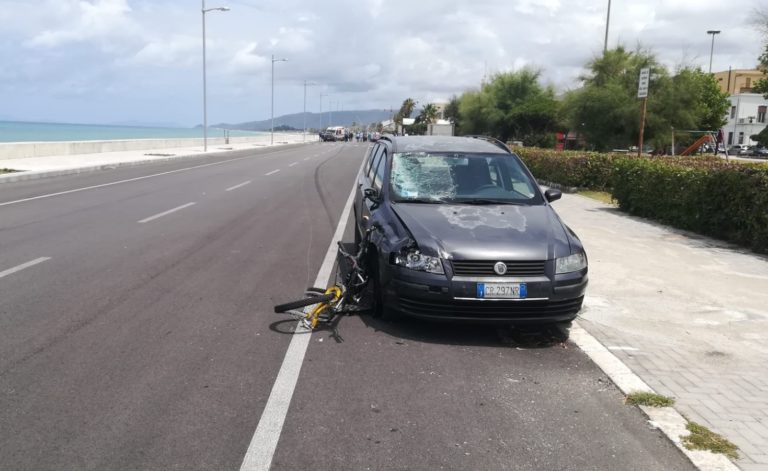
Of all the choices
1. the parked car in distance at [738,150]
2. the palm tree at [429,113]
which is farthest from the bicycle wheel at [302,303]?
the palm tree at [429,113]

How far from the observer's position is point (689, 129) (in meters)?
34.3

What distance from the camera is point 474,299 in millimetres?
5141

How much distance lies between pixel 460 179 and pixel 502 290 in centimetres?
202

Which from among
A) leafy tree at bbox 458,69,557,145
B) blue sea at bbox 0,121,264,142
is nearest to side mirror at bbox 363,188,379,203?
leafy tree at bbox 458,69,557,145

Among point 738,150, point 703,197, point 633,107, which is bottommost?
point 703,197

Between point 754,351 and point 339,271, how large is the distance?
4335mm

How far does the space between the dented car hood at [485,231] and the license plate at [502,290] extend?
8.7 inches

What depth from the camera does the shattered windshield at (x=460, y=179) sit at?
660 centimetres

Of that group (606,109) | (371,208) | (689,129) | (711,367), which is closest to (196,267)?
(371,208)

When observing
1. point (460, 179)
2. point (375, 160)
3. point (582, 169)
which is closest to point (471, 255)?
point (460, 179)

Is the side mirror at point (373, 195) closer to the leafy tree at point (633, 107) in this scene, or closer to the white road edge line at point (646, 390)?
the white road edge line at point (646, 390)

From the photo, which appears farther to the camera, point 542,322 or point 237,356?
point 542,322

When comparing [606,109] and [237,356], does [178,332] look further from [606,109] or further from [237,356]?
[606,109]

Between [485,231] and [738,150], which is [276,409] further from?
[738,150]
